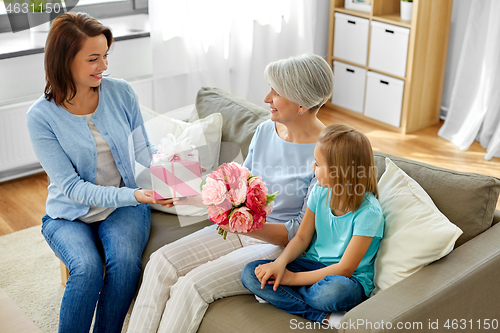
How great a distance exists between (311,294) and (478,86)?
291 cm

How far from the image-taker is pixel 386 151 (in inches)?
151

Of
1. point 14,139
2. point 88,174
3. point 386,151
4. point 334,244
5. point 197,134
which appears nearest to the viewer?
point 334,244

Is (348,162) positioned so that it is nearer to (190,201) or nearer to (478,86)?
(190,201)

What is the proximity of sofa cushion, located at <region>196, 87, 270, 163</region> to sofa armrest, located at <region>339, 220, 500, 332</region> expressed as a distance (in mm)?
941

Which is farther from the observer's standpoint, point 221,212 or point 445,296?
point 221,212

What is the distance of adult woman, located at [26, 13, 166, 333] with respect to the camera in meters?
1.80

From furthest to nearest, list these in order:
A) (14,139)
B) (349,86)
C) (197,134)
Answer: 1. (349,86)
2. (14,139)
3. (197,134)

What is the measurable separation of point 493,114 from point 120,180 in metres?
2.86

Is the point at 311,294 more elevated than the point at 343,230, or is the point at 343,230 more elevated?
the point at 343,230

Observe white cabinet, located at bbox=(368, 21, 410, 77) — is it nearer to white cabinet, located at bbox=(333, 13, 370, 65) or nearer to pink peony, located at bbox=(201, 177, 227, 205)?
white cabinet, located at bbox=(333, 13, 370, 65)

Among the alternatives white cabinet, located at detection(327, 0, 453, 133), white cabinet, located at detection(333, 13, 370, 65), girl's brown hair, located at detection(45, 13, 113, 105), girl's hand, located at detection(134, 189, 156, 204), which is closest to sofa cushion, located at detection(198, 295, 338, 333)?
girl's hand, located at detection(134, 189, 156, 204)

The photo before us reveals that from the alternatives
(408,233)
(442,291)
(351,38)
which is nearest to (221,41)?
(351,38)

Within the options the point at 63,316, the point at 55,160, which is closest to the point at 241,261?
the point at 63,316

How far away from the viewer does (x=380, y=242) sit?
1.62 meters
